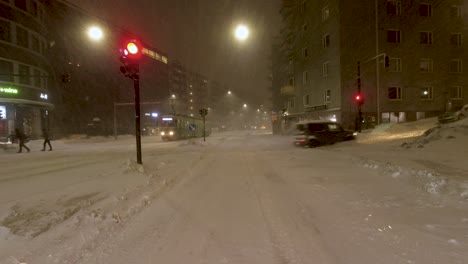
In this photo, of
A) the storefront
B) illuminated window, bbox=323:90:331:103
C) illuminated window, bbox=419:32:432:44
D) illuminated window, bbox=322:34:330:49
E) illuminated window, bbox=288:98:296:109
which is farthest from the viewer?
illuminated window, bbox=288:98:296:109

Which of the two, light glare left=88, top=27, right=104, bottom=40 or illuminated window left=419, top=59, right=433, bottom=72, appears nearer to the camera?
light glare left=88, top=27, right=104, bottom=40

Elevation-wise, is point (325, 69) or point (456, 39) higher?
point (456, 39)

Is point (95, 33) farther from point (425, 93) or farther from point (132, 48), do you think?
point (425, 93)

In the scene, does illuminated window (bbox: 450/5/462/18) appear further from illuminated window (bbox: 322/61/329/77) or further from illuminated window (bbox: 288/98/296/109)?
illuminated window (bbox: 288/98/296/109)

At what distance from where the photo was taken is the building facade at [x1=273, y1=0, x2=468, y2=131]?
3381 cm

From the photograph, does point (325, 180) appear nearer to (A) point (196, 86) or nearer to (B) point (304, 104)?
(B) point (304, 104)

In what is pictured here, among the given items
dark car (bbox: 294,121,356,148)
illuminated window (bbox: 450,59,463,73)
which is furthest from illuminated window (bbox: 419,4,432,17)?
dark car (bbox: 294,121,356,148)

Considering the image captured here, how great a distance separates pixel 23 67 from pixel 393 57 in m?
40.6

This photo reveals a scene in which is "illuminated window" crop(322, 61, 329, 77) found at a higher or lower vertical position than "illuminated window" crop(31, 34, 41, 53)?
lower

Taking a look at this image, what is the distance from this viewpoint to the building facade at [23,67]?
32.2 metres

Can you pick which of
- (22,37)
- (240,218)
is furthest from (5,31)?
(240,218)

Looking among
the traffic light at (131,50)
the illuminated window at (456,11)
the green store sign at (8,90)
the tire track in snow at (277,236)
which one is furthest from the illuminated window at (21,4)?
the illuminated window at (456,11)

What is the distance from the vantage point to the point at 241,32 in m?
11.1

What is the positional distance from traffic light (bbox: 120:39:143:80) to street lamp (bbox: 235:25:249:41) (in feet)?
11.3
